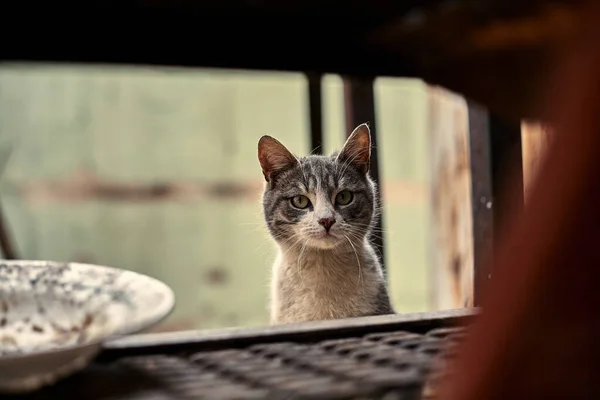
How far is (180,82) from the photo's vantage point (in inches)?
125

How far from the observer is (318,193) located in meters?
1.60

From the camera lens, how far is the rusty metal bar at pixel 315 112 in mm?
1579

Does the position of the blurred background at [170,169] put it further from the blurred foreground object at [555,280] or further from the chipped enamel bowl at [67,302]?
the blurred foreground object at [555,280]

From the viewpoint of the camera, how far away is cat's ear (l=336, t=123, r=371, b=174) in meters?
1.57

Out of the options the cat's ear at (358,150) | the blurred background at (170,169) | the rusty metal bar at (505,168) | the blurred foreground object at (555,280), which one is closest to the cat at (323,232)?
the cat's ear at (358,150)

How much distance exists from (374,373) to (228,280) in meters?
2.69

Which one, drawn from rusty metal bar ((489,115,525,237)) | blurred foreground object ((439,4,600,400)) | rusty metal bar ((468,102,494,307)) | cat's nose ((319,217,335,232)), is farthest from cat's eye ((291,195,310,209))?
blurred foreground object ((439,4,600,400))

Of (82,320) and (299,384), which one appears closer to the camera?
(299,384)

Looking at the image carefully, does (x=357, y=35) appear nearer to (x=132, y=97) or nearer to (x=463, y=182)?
(x=463, y=182)

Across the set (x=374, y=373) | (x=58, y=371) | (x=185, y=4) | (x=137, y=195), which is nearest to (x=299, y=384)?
(x=374, y=373)

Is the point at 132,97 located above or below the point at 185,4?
above

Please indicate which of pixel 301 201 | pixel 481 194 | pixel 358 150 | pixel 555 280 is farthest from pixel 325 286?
pixel 555 280

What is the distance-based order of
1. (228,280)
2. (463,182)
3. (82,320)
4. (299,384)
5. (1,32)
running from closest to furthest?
(1,32) < (299,384) < (82,320) < (463,182) < (228,280)

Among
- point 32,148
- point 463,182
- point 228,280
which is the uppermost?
point 32,148
